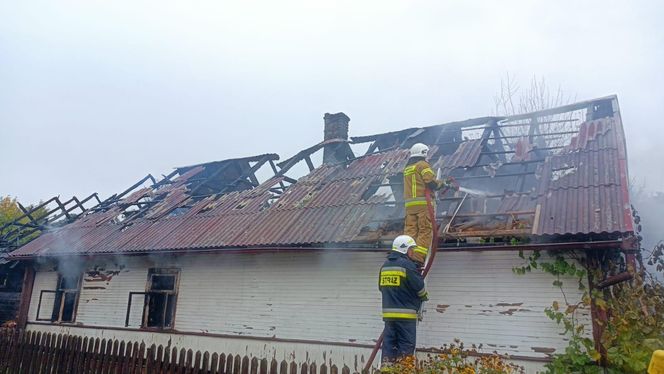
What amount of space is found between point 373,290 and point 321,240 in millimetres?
1148

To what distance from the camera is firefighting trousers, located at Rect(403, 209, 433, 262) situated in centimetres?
620

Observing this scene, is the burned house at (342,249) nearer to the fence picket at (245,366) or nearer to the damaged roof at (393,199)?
the damaged roof at (393,199)

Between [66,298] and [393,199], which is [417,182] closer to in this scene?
[393,199]

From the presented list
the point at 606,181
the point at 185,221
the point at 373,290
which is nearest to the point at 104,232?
the point at 185,221

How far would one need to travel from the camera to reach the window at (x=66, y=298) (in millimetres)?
12109

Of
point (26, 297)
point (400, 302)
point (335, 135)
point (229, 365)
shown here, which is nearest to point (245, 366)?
point (229, 365)

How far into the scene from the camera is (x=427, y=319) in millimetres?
7004

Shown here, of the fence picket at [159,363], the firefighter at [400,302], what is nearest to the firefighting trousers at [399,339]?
the firefighter at [400,302]

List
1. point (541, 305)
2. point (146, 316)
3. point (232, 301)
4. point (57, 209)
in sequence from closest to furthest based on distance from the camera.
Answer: point (541, 305), point (232, 301), point (146, 316), point (57, 209)


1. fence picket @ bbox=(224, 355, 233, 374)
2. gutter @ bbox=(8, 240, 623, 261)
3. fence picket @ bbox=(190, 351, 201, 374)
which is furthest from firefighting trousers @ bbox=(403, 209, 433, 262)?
fence picket @ bbox=(190, 351, 201, 374)

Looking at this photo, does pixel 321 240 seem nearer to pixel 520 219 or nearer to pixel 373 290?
pixel 373 290

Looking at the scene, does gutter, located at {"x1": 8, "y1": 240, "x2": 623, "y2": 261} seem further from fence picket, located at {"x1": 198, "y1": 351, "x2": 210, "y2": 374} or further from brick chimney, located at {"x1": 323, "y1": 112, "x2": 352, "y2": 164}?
brick chimney, located at {"x1": 323, "y1": 112, "x2": 352, "y2": 164}

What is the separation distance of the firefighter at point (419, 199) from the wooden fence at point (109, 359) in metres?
1.96

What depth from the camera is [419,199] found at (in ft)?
20.8
